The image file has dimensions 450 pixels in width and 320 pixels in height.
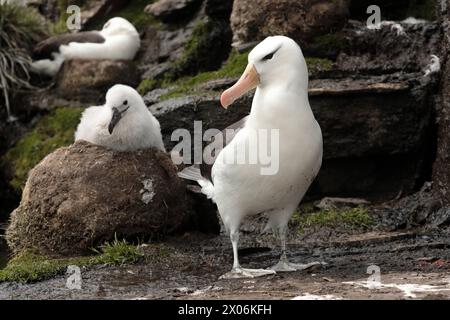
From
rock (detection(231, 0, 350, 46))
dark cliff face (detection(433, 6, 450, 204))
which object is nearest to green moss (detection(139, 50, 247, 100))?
rock (detection(231, 0, 350, 46))

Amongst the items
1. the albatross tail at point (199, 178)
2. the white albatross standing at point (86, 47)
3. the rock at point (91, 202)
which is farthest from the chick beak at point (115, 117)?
the white albatross standing at point (86, 47)

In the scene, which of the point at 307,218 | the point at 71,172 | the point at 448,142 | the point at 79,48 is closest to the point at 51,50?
the point at 79,48

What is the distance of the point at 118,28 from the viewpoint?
12.7 metres

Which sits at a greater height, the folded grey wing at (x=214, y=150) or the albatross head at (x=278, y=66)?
the albatross head at (x=278, y=66)

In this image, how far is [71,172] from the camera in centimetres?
841

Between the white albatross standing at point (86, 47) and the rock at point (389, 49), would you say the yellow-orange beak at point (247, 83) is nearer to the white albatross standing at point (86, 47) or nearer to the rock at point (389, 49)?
the rock at point (389, 49)

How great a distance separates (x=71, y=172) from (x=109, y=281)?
177 cm

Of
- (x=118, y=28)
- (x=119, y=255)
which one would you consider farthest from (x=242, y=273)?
(x=118, y=28)

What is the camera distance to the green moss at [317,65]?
9.94 m

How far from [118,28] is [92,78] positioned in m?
0.96

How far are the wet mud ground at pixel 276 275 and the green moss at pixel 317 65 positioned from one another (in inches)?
85.6

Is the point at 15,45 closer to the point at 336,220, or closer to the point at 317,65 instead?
the point at 317,65

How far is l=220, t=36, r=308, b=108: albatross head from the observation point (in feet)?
22.7

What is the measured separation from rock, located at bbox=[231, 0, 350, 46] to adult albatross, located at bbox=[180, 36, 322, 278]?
10.5 ft
